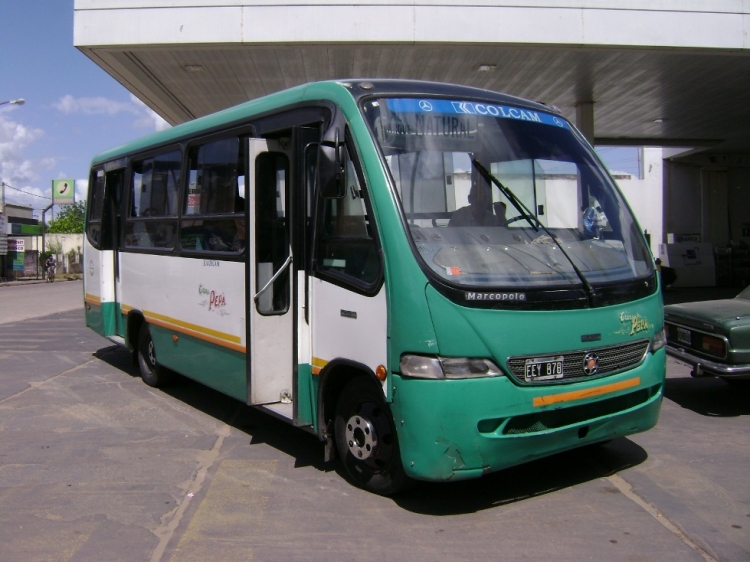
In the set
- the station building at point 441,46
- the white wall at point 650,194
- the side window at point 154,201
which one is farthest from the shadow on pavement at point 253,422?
the white wall at point 650,194

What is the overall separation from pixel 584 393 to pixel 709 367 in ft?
9.86

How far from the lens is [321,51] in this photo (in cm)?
1323

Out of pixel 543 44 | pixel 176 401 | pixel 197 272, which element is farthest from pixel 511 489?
pixel 543 44

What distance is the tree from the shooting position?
94812 millimetres

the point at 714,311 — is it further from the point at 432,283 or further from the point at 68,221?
the point at 68,221

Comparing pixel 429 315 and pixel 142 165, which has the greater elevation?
pixel 142 165

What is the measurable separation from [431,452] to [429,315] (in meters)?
0.84

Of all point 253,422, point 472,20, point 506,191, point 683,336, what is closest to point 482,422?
point 506,191

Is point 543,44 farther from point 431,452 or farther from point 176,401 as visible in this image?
point 431,452

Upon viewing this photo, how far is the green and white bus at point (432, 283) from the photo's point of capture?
4.52m

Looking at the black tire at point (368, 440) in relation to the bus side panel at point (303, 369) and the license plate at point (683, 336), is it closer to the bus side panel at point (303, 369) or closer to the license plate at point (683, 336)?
the bus side panel at point (303, 369)

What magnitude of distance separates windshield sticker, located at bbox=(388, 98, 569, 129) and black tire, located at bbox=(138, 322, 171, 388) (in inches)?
197

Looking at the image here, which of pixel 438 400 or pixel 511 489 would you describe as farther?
pixel 511 489

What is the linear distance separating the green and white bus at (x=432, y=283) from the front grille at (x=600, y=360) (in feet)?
0.04
